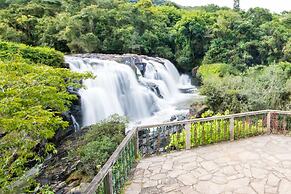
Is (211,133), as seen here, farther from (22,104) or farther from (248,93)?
(248,93)

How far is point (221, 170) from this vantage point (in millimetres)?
4941

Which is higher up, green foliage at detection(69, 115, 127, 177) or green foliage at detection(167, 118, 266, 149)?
green foliage at detection(167, 118, 266, 149)

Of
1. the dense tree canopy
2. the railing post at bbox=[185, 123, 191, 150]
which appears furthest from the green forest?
the railing post at bbox=[185, 123, 191, 150]

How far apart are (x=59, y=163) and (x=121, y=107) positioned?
537cm

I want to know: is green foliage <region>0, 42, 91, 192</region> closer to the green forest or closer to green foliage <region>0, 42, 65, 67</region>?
the green forest

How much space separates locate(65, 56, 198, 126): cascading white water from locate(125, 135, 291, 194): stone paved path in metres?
7.41

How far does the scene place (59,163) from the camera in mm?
8734

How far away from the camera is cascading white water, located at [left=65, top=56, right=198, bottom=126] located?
1270 centimetres

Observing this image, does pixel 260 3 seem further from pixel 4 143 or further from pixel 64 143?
pixel 4 143

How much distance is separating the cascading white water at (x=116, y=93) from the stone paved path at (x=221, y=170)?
741cm

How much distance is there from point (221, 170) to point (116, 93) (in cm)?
967

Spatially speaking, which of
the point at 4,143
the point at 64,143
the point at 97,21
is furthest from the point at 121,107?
the point at 97,21

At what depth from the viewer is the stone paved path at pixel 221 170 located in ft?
14.2

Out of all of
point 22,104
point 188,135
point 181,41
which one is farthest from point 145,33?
point 22,104
